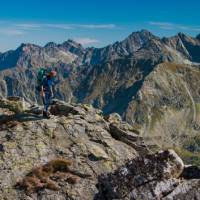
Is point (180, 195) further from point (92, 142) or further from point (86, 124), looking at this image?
point (86, 124)

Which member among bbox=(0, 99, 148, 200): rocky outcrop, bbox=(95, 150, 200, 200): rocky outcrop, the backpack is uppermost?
the backpack

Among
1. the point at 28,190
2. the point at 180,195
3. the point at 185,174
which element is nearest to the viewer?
the point at 180,195

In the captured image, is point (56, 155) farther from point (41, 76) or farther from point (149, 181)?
Result: point (149, 181)

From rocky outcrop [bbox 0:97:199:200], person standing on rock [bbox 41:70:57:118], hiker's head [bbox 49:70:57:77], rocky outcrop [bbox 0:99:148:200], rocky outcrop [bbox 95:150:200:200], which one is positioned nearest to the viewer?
rocky outcrop [bbox 95:150:200:200]

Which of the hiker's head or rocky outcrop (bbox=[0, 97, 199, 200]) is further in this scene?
the hiker's head

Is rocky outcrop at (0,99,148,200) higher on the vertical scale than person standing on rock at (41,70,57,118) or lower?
lower

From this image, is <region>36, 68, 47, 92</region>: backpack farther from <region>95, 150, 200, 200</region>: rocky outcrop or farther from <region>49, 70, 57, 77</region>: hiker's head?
<region>95, 150, 200, 200</region>: rocky outcrop

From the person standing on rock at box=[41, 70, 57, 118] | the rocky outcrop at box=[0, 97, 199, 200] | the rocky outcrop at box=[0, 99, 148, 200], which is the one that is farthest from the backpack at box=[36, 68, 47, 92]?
the rocky outcrop at box=[0, 99, 148, 200]

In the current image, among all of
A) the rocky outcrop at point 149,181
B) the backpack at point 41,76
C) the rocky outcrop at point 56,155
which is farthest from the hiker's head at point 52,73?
the rocky outcrop at point 149,181

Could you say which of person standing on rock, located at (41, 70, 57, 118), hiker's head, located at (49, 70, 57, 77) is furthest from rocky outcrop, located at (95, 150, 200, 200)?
person standing on rock, located at (41, 70, 57, 118)

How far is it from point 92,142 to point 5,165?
24.5 ft

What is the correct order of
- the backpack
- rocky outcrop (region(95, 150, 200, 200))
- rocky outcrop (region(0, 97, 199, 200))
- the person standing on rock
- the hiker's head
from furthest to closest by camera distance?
the person standing on rock
the backpack
the hiker's head
rocky outcrop (region(0, 97, 199, 200))
rocky outcrop (region(95, 150, 200, 200))

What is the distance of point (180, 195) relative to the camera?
1812 cm

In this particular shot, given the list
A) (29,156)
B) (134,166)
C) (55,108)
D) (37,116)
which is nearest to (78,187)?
(29,156)
